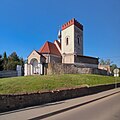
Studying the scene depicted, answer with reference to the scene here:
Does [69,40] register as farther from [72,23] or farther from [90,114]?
[90,114]

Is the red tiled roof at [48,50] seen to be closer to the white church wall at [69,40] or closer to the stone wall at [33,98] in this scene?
the white church wall at [69,40]

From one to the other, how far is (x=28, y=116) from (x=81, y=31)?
51.6m

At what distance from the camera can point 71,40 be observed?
54438 mm

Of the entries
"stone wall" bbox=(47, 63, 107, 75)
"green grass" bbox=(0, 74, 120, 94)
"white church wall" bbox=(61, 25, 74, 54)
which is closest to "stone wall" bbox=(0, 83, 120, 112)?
"green grass" bbox=(0, 74, 120, 94)

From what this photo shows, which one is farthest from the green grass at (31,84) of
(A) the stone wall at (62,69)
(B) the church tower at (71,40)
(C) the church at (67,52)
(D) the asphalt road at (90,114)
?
(B) the church tower at (71,40)

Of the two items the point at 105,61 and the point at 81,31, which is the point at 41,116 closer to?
the point at 81,31

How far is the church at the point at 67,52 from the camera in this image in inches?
1827

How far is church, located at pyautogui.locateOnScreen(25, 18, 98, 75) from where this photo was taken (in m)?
46.4

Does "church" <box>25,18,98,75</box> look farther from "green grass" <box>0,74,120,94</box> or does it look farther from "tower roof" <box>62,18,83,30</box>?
"green grass" <box>0,74,120,94</box>

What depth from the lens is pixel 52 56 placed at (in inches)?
1966

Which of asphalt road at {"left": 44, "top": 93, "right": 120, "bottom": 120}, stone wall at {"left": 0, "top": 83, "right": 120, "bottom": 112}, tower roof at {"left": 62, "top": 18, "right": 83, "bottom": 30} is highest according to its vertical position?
tower roof at {"left": 62, "top": 18, "right": 83, "bottom": 30}

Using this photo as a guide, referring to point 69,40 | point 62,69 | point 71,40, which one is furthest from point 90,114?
point 69,40

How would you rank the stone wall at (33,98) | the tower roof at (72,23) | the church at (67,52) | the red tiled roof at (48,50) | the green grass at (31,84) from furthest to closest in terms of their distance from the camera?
the tower roof at (72,23)
the red tiled roof at (48,50)
the church at (67,52)
the green grass at (31,84)
the stone wall at (33,98)

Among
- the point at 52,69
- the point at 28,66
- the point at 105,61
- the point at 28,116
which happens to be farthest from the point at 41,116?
the point at 105,61
